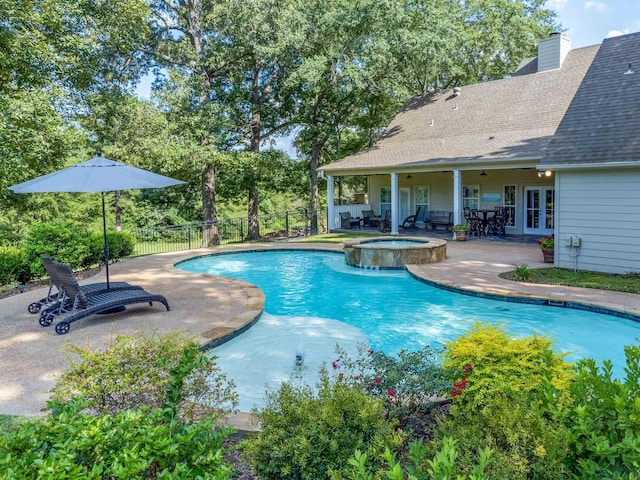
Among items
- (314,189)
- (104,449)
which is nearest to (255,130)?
(314,189)

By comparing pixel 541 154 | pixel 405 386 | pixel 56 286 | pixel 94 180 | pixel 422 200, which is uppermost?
pixel 541 154

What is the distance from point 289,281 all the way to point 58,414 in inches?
375

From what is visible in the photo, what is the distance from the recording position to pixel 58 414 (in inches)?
99.6

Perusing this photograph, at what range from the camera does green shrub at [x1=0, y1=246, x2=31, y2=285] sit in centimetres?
1002

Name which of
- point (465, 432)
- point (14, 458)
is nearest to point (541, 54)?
point (465, 432)

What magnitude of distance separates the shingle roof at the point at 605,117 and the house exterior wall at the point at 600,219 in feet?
1.42

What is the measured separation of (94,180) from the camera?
23.6ft

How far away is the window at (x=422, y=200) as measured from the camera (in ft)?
71.6

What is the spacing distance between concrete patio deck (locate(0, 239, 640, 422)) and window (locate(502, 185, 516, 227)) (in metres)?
5.15

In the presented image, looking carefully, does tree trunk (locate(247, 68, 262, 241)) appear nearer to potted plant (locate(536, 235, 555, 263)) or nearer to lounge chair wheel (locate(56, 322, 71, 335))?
potted plant (locate(536, 235, 555, 263))

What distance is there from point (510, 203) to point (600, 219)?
8.47 meters

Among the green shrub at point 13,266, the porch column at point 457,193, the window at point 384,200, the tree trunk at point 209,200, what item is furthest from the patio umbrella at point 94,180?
the window at point 384,200

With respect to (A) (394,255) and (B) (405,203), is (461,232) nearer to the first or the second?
(A) (394,255)

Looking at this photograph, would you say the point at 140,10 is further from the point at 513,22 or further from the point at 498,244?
the point at 513,22
